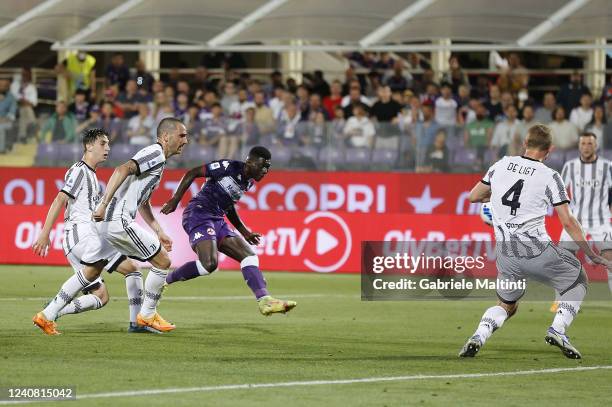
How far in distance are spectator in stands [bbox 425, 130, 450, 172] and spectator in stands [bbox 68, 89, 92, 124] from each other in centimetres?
741

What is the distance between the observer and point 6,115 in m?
26.2

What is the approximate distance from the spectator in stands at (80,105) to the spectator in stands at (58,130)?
1343mm

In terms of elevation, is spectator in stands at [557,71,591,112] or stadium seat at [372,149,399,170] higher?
spectator in stands at [557,71,591,112]

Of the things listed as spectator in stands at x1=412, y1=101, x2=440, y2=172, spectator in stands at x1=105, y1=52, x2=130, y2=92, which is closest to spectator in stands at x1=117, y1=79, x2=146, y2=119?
spectator in stands at x1=105, y1=52, x2=130, y2=92

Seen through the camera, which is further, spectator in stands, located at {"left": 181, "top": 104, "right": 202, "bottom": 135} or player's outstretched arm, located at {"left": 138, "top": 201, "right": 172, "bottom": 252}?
spectator in stands, located at {"left": 181, "top": 104, "right": 202, "bottom": 135}


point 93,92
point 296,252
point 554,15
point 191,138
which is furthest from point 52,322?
point 93,92

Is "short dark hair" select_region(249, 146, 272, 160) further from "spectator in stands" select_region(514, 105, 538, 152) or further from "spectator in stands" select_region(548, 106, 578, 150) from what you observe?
"spectator in stands" select_region(514, 105, 538, 152)

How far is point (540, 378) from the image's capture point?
33.5 ft

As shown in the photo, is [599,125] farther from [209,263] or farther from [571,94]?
[209,263]

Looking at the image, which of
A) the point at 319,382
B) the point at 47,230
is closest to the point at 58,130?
the point at 47,230

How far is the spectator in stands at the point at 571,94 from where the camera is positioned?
25.0 metres

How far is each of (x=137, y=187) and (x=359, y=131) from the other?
12009mm

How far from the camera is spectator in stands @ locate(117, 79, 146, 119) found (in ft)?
88.9

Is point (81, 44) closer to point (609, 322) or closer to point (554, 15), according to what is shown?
point (554, 15)
